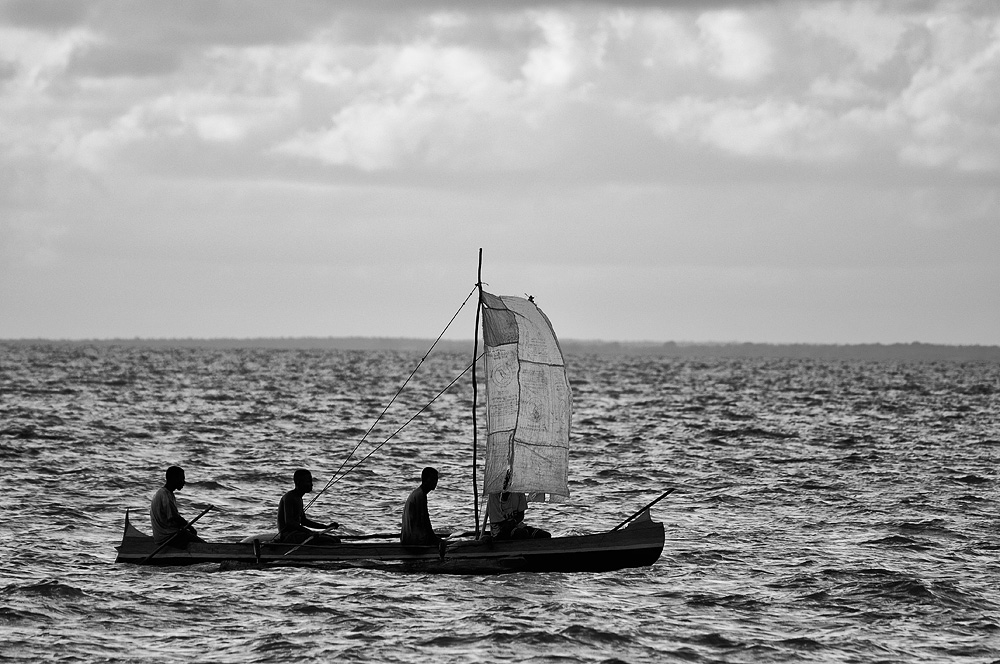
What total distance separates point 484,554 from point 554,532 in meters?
6.30

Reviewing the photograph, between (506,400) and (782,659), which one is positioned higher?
(506,400)

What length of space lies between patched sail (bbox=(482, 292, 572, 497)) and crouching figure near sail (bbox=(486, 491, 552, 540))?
12.3 inches

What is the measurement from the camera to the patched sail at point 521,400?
25.2m

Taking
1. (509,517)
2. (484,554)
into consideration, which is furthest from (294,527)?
(509,517)

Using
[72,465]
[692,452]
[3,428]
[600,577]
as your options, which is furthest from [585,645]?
[3,428]

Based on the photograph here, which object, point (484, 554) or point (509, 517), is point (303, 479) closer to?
point (484, 554)

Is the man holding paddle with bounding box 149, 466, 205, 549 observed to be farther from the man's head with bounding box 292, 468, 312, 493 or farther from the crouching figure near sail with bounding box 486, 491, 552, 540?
the crouching figure near sail with bounding box 486, 491, 552, 540

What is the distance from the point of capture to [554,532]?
29.9m

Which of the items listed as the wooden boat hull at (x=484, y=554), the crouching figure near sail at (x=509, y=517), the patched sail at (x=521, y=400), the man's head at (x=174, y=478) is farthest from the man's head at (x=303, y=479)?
the crouching figure near sail at (x=509, y=517)

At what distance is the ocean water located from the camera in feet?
63.2

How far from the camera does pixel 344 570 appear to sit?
947 inches

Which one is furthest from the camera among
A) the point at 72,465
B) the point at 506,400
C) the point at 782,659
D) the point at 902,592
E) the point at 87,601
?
the point at 72,465

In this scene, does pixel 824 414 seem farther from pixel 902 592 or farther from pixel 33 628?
pixel 33 628

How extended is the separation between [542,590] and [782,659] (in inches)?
210
